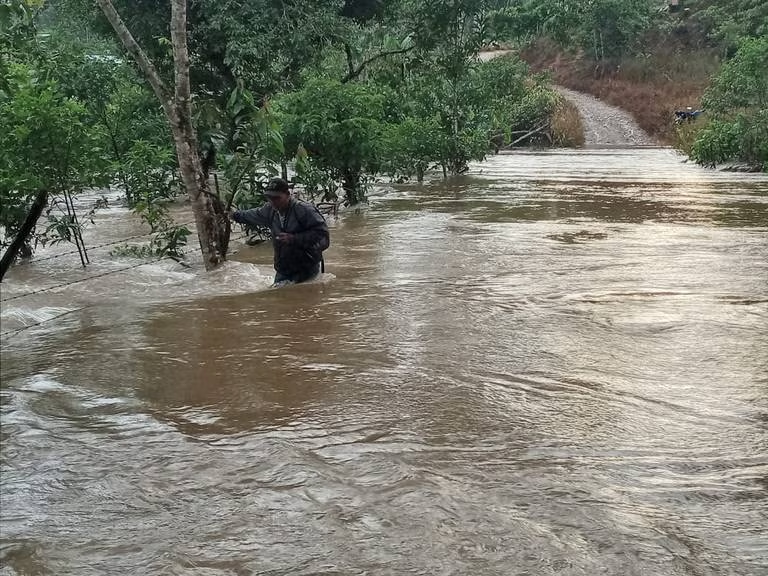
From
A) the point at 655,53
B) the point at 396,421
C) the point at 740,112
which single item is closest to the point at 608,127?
the point at 655,53

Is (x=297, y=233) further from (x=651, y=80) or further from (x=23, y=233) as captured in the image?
(x=651, y=80)

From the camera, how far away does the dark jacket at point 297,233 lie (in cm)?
805

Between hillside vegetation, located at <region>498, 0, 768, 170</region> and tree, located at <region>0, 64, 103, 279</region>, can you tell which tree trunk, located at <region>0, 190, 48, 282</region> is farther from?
hillside vegetation, located at <region>498, 0, 768, 170</region>

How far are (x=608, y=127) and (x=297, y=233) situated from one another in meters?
36.8

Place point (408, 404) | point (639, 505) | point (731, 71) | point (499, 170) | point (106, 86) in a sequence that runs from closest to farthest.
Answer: point (639, 505), point (408, 404), point (106, 86), point (731, 71), point (499, 170)

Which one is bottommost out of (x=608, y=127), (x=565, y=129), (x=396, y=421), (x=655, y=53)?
(x=396, y=421)

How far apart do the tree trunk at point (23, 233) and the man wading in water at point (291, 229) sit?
2304mm

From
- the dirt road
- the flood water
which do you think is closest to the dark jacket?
the flood water

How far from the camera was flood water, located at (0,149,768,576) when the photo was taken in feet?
10.8

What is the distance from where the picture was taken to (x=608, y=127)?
41906 mm

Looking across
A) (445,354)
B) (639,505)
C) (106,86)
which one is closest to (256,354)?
(445,354)

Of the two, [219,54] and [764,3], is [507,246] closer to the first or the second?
[219,54]

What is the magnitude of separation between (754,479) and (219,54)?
39.4 ft

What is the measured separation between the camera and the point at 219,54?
13789 mm
